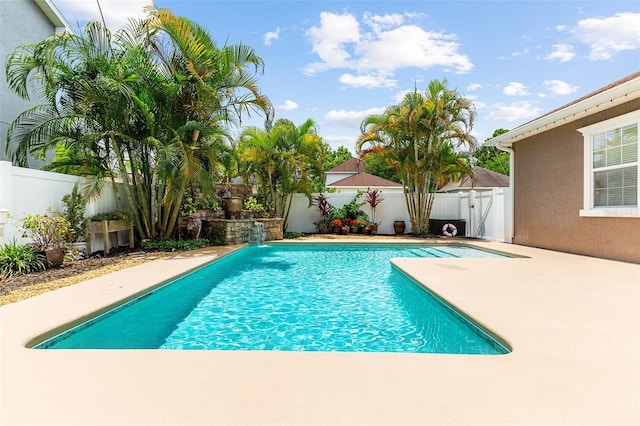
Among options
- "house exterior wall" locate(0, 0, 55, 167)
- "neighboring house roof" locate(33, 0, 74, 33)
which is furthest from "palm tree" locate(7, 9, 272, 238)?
"neighboring house roof" locate(33, 0, 74, 33)

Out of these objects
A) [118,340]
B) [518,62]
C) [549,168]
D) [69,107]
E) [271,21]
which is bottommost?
[118,340]

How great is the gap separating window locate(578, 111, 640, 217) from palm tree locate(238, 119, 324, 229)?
A: 8.42 metres

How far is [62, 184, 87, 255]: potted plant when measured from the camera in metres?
7.78

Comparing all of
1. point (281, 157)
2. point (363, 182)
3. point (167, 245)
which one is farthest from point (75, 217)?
point (363, 182)

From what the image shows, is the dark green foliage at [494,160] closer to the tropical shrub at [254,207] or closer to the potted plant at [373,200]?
the potted plant at [373,200]

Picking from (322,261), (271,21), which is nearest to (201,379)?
(322,261)

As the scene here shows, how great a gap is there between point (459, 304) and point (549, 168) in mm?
6908

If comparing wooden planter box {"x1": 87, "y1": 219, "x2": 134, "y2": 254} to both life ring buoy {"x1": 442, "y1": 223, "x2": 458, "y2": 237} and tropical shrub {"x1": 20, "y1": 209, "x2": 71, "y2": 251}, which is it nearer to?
tropical shrub {"x1": 20, "y1": 209, "x2": 71, "y2": 251}

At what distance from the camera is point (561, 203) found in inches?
347

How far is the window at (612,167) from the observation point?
22.7 feet

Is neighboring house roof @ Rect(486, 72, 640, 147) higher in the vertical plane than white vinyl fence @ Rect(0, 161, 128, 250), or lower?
higher

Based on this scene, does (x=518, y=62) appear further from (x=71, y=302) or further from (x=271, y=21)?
(x=71, y=302)

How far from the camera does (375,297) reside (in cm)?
561

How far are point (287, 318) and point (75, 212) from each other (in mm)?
6016
